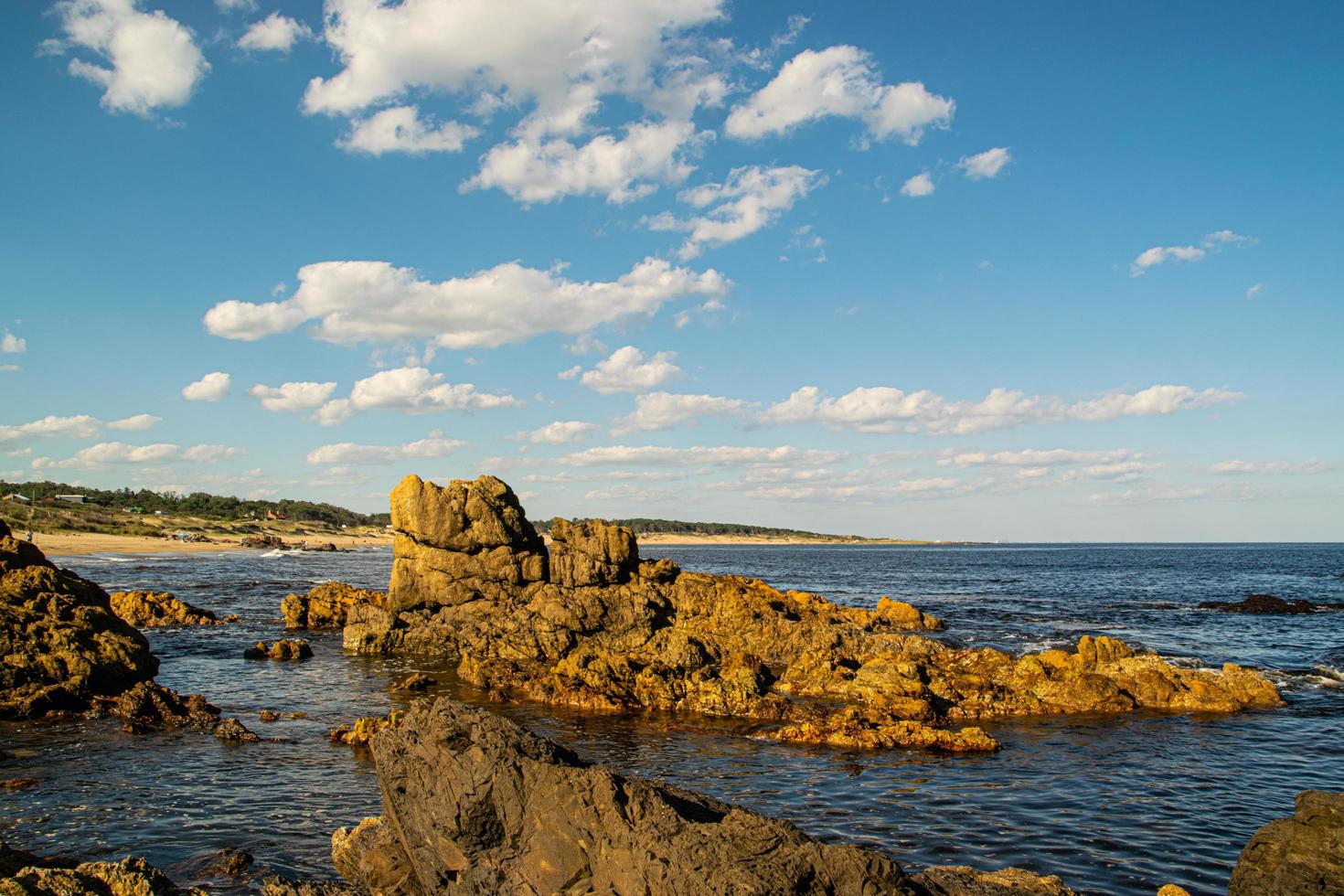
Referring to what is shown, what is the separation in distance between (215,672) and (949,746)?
24223 millimetres

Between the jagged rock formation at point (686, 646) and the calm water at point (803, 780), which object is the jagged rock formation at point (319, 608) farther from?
the calm water at point (803, 780)

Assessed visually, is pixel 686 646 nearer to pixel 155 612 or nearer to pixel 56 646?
pixel 56 646

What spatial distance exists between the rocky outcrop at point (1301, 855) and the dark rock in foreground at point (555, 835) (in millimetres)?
2197

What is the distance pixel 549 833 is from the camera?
7.72m

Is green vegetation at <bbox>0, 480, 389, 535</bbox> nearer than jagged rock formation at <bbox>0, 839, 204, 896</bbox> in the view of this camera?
No

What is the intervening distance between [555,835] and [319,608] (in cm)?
3626

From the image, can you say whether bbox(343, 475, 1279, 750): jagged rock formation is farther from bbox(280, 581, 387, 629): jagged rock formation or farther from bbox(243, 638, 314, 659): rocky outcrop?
bbox(280, 581, 387, 629): jagged rock formation

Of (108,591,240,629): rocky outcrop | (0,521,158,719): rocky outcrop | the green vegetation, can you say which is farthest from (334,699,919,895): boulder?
the green vegetation

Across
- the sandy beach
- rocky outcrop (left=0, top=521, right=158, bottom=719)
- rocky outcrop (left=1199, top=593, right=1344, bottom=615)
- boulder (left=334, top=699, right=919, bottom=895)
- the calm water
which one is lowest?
the sandy beach

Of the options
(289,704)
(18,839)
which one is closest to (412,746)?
(18,839)

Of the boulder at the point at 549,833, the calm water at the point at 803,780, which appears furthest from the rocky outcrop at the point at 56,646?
the boulder at the point at 549,833

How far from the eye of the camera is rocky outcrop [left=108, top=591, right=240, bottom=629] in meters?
37.5

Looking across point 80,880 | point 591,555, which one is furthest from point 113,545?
point 80,880

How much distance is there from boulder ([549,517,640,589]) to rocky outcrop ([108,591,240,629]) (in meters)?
19.0
